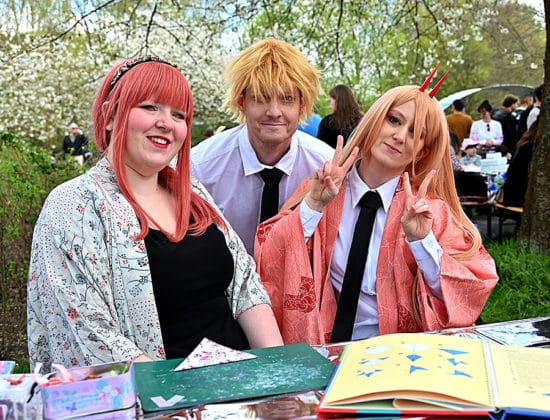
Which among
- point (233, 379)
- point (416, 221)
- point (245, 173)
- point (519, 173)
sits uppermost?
point (245, 173)

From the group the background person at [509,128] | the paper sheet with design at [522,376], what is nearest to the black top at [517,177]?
the paper sheet with design at [522,376]

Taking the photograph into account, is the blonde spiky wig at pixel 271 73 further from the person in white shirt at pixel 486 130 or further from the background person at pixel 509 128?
the background person at pixel 509 128

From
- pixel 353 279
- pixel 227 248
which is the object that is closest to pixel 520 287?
pixel 353 279

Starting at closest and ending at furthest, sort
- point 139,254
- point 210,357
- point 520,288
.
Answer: point 210,357
point 139,254
point 520,288

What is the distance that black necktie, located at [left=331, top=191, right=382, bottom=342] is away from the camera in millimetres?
Answer: 2389

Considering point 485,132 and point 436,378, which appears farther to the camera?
point 485,132

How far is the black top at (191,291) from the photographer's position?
2.06 meters

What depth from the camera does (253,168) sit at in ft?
10.6

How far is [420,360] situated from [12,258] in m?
4.00

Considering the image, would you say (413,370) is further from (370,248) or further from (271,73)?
(271,73)

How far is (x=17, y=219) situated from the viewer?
4.48m

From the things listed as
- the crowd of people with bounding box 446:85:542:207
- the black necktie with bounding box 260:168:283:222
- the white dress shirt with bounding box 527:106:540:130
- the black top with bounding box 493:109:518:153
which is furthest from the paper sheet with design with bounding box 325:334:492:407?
the black top with bounding box 493:109:518:153

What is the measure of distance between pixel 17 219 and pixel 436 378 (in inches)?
147

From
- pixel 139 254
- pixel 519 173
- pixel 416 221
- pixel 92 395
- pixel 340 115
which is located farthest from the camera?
pixel 340 115
